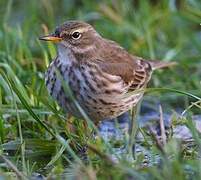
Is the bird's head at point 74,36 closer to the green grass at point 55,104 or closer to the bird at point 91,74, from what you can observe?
the bird at point 91,74

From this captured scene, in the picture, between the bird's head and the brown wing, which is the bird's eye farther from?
the brown wing

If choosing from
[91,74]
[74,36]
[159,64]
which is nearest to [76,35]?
[74,36]

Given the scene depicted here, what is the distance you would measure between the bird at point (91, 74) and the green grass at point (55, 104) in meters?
0.17

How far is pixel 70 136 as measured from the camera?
6.10 m

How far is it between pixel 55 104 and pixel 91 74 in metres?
0.49

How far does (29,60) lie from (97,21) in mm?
2036

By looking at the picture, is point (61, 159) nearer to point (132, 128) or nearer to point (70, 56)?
point (132, 128)

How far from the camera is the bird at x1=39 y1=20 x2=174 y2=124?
638cm

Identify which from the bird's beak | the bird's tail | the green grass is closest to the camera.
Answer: the green grass

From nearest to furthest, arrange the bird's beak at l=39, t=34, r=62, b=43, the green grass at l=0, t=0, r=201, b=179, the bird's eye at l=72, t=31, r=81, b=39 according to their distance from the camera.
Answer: the green grass at l=0, t=0, r=201, b=179 < the bird's beak at l=39, t=34, r=62, b=43 < the bird's eye at l=72, t=31, r=81, b=39

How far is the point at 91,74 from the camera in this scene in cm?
655

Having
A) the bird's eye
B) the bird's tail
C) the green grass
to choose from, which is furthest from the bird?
the bird's tail

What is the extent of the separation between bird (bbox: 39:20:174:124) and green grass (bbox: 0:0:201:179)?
0.17 m

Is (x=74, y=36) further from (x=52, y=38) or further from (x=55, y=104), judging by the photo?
(x=55, y=104)
